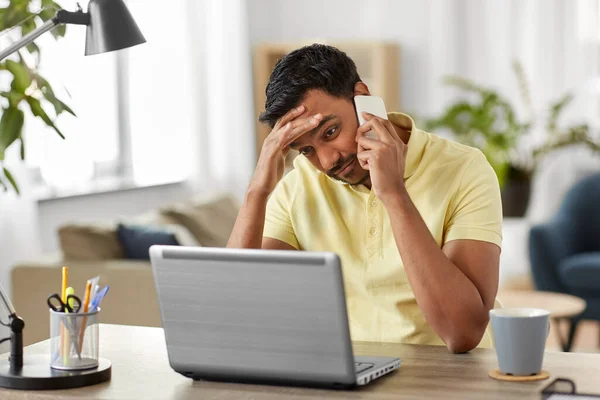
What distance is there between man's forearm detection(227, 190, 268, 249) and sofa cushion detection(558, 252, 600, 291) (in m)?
3.25

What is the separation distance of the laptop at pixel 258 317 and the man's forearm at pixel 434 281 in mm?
233

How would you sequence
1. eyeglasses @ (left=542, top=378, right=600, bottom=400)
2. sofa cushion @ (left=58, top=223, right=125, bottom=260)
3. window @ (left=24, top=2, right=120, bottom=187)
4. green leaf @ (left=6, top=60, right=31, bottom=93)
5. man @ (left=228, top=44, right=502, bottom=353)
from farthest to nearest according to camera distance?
window @ (left=24, top=2, right=120, bottom=187) < sofa cushion @ (left=58, top=223, right=125, bottom=260) < green leaf @ (left=6, top=60, right=31, bottom=93) < man @ (left=228, top=44, right=502, bottom=353) < eyeglasses @ (left=542, top=378, right=600, bottom=400)

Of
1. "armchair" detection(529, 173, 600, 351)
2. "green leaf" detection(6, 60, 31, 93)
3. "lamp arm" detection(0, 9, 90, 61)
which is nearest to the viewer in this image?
"lamp arm" detection(0, 9, 90, 61)

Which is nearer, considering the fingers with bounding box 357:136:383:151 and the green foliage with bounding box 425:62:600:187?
the fingers with bounding box 357:136:383:151

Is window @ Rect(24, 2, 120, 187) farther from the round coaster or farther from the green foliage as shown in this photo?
the round coaster

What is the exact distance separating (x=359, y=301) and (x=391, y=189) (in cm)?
31

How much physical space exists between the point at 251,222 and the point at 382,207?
276mm

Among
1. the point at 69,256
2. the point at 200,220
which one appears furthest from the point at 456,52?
the point at 69,256

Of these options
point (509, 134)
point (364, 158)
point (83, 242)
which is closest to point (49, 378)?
point (364, 158)

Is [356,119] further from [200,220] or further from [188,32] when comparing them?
[188,32]

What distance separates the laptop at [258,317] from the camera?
1.45 metres

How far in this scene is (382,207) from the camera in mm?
2053

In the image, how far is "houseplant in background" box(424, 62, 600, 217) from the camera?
20.3ft

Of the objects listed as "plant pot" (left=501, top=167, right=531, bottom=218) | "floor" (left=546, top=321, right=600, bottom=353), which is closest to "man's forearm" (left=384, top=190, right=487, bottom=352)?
"floor" (left=546, top=321, right=600, bottom=353)
